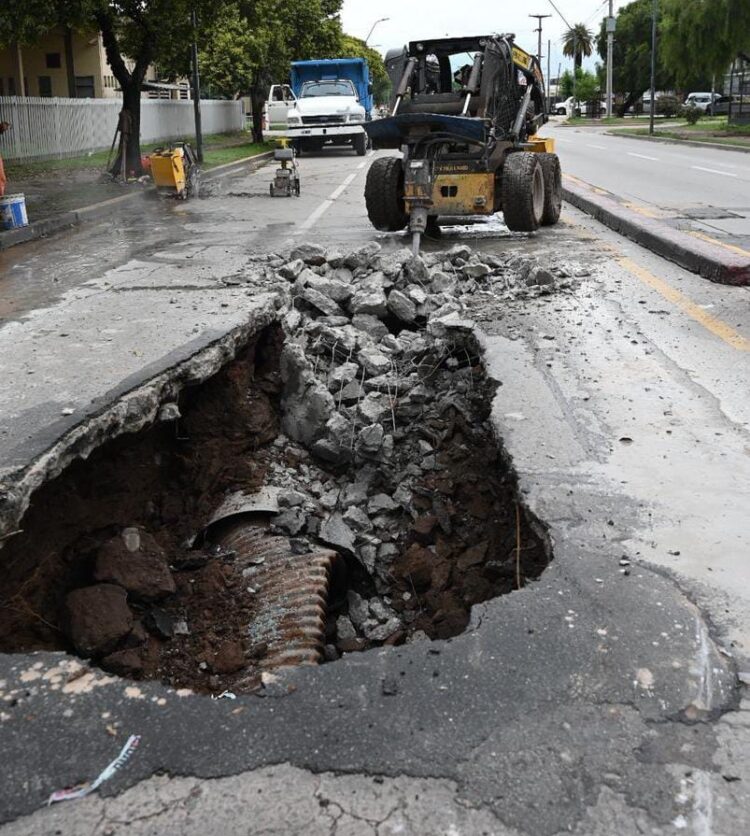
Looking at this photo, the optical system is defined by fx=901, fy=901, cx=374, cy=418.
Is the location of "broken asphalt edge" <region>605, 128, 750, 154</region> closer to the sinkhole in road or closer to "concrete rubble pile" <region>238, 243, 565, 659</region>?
"concrete rubble pile" <region>238, 243, 565, 659</region>

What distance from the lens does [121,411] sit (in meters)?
4.27

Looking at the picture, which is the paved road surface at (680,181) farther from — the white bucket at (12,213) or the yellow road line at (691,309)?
the white bucket at (12,213)

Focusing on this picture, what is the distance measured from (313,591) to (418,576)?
53cm

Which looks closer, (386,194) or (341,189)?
(386,194)

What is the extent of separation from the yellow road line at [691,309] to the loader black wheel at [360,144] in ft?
70.1

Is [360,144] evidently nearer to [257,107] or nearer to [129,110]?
[257,107]

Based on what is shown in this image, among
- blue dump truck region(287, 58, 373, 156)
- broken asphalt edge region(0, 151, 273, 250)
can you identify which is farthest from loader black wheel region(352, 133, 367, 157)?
broken asphalt edge region(0, 151, 273, 250)

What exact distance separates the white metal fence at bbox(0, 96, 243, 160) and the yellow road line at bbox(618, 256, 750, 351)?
65.8 ft

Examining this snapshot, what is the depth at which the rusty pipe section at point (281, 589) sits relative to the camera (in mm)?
3619

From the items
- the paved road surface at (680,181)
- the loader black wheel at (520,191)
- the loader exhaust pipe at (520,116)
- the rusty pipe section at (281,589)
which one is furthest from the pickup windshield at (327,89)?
the rusty pipe section at (281,589)

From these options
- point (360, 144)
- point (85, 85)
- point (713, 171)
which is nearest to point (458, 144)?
point (713, 171)

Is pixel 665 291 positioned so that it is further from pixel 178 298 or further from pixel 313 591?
pixel 313 591

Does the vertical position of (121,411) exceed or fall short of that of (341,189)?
it falls short

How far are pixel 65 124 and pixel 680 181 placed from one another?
18693 millimetres
